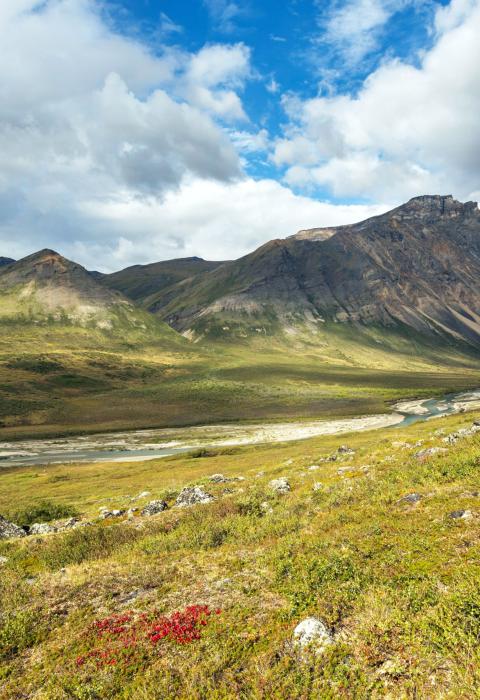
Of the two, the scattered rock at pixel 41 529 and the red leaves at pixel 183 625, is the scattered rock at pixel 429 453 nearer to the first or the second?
the red leaves at pixel 183 625

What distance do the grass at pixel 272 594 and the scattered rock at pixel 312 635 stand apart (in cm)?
28

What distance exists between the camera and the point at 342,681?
814cm

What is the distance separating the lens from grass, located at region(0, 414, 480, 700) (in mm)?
8492

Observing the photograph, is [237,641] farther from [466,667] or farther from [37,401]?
[37,401]

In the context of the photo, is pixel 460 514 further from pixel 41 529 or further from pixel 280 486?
pixel 41 529

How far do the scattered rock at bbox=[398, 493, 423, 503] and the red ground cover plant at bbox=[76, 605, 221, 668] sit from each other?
33.3 ft

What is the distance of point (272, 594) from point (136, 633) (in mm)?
4114

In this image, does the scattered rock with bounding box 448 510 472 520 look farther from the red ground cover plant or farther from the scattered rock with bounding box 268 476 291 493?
the scattered rock with bounding box 268 476 291 493

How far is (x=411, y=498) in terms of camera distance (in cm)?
1745

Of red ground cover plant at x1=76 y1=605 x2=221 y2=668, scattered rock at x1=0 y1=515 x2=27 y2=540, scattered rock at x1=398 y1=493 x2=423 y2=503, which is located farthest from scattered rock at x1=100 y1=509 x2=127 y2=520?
scattered rock at x1=398 y1=493 x2=423 y2=503

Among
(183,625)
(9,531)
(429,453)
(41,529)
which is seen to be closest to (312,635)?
(183,625)

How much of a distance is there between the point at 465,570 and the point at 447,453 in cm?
1607

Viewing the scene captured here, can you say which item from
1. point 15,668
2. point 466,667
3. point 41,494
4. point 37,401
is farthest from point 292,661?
point 37,401

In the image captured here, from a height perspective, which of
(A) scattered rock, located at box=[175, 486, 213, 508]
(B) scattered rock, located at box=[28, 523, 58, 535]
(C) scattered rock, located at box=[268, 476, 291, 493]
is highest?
(C) scattered rock, located at box=[268, 476, 291, 493]
